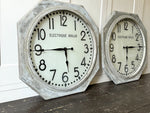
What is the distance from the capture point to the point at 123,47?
1.15 meters

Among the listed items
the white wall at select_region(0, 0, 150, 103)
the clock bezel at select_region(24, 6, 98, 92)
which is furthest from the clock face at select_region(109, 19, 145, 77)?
the white wall at select_region(0, 0, 150, 103)

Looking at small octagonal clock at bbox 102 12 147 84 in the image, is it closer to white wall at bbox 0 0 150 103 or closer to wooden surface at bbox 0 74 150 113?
wooden surface at bbox 0 74 150 113

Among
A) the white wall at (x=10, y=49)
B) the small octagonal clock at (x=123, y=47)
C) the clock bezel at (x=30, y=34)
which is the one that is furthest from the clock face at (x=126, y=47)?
the white wall at (x=10, y=49)

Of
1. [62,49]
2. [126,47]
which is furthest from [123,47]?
[62,49]

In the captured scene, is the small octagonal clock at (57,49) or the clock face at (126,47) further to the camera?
the clock face at (126,47)

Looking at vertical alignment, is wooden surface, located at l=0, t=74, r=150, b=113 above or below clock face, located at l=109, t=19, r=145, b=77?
below

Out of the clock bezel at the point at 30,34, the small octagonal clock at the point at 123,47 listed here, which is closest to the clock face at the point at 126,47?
the small octagonal clock at the point at 123,47

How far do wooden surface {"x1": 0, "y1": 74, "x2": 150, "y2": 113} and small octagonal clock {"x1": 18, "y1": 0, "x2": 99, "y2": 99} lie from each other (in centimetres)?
6

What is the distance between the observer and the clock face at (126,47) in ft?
3.63

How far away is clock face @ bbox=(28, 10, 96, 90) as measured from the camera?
789 mm

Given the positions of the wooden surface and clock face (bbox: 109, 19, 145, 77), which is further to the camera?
clock face (bbox: 109, 19, 145, 77)

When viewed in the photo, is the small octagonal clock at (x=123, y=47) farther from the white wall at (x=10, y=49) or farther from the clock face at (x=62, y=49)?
the white wall at (x=10, y=49)

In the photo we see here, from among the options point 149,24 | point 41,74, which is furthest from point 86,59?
point 149,24

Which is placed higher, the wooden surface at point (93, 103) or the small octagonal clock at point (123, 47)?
the small octagonal clock at point (123, 47)
